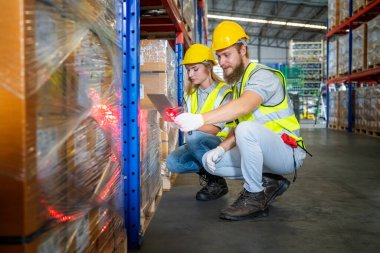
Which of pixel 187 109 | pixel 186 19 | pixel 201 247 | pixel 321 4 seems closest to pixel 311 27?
pixel 321 4

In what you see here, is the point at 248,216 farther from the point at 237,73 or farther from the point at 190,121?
the point at 237,73

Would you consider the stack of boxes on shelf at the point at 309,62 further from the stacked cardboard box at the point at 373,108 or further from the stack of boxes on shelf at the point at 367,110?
the stacked cardboard box at the point at 373,108

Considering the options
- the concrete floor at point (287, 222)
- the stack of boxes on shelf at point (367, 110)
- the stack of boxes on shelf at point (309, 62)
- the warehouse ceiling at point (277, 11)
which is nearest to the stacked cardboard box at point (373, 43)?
the stack of boxes on shelf at point (367, 110)

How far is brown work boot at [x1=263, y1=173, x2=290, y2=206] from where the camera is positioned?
114 inches

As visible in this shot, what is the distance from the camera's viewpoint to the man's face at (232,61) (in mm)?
2705

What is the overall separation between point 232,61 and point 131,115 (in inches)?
39.7

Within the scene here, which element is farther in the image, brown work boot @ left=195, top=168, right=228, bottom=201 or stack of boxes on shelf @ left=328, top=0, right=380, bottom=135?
stack of boxes on shelf @ left=328, top=0, right=380, bottom=135

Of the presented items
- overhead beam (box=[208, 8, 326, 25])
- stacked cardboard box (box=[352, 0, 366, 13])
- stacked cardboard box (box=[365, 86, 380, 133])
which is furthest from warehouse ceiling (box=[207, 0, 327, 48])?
stacked cardboard box (box=[365, 86, 380, 133])

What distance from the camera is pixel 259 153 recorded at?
2590 mm

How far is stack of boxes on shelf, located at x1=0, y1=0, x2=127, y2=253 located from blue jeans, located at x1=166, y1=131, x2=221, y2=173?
1.74 m

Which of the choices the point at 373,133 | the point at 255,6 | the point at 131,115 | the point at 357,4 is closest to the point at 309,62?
the point at 255,6

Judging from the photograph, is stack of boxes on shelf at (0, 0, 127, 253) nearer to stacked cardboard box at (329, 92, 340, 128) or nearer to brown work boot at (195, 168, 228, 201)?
brown work boot at (195, 168, 228, 201)

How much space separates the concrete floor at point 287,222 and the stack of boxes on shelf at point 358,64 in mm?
4696

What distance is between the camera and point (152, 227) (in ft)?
8.13
